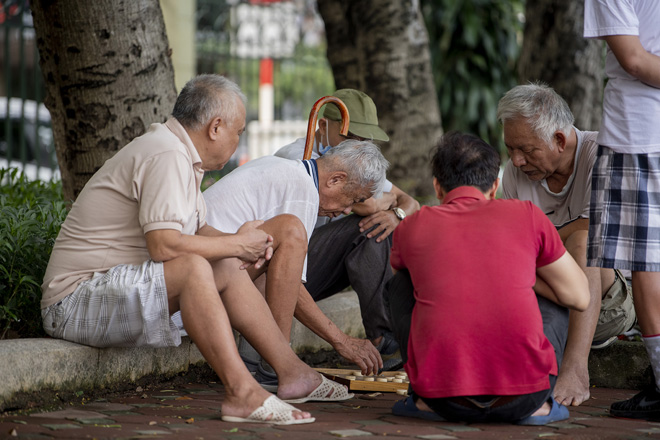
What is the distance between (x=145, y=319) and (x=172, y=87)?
6.76ft

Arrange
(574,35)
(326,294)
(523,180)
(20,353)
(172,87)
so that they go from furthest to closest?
1. (574,35)
2. (172,87)
3. (326,294)
4. (523,180)
5. (20,353)

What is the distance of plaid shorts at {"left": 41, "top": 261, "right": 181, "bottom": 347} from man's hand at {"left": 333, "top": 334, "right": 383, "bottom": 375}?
869mm

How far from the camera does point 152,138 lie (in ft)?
11.2

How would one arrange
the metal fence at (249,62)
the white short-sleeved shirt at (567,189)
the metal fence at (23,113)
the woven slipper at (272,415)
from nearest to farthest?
the woven slipper at (272,415), the white short-sleeved shirt at (567,189), the metal fence at (23,113), the metal fence at (249,62)

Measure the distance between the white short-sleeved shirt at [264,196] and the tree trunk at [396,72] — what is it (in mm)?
2919

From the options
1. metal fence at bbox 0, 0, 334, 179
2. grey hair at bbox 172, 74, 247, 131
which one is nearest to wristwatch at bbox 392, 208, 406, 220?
grey hair at bbox 172, 74, 247, 131

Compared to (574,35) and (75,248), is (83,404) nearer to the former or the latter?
(75,248)

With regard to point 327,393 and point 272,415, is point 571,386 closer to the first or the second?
point 327,393

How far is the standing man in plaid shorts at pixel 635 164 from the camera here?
11.1ft

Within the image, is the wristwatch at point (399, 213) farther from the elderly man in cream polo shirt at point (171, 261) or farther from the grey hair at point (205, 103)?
the grey hair at point (205, 103)

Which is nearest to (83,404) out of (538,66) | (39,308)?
(39,308)

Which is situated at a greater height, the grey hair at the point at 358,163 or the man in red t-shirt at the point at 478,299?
the grey hair at the point at 358,163

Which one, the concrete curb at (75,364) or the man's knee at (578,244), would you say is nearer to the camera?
the concrete curb at (75,364)

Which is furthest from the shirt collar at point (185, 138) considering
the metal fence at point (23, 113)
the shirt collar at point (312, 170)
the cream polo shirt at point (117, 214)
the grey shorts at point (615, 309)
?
the metal fence at point (23, 113)
